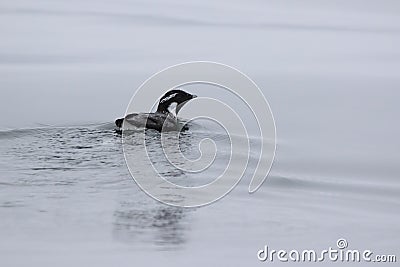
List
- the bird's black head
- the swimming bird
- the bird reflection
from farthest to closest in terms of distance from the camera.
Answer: the bird's black head
the swimming bird
the bird reflection

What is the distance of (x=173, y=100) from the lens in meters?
10.2

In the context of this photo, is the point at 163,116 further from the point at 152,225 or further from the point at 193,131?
the point at 152,225

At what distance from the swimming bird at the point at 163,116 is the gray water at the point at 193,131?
0.74 feet

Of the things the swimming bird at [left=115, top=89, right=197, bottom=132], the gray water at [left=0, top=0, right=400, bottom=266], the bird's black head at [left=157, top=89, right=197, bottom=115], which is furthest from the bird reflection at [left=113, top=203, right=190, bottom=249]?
the bird's black head at [left=157, top=89, right=197, bottom=115]

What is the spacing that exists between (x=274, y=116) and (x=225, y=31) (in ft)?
12.2

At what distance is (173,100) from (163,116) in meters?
0.33

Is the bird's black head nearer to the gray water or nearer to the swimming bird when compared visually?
the swimming bird

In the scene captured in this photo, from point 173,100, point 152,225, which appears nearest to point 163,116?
point 173,100

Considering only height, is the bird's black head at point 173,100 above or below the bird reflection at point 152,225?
above

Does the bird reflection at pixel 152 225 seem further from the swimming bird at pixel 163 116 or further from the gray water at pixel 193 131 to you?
the swimming bird at pixel 163 116

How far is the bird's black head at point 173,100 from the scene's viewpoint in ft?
33.2

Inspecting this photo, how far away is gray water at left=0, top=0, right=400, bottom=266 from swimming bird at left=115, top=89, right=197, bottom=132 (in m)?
0.23

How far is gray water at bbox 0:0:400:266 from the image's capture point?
Result: 6.46 m

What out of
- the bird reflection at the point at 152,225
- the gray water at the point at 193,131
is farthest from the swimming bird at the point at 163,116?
the bird reflection at the point at 152,225
